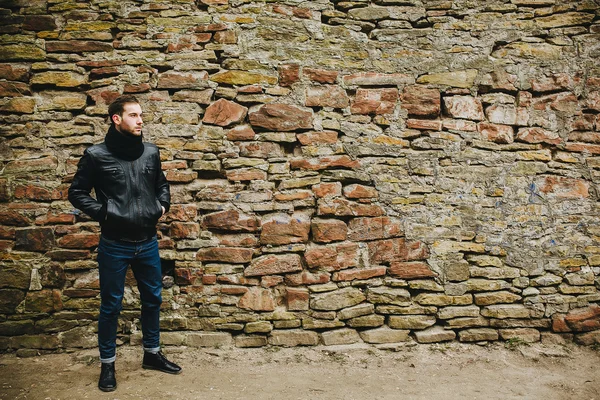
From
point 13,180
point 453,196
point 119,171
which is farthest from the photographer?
point 453,196

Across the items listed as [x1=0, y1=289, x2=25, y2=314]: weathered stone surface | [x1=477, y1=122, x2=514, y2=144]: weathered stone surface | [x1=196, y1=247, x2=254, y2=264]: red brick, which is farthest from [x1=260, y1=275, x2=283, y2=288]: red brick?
[x1=477, y1=122, x2=514, y2=144]: weathered stone surface

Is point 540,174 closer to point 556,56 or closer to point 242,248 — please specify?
point 556,56

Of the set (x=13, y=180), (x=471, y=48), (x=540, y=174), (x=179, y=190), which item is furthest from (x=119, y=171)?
(x=540, y=174)

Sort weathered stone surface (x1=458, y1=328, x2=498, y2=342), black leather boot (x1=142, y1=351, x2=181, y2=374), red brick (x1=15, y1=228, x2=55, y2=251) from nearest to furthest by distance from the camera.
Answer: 1. black leather boot (x1=142, y1=351, x2=181, y2=374)
2. red brick (x1=15, y1=228, x2=55, y2=251)
3. weathered stone surface (x1=458, y1=328, x2=498, y2=342)

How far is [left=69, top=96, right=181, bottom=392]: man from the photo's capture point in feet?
8.03

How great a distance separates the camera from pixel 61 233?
3023 mm

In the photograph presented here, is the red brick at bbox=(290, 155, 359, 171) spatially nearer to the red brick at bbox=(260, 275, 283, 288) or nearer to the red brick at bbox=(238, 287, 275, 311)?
the red brick at bbox=(260, 275, 283, 288)

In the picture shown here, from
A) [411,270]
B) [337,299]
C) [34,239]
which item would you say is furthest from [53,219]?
[411,270]

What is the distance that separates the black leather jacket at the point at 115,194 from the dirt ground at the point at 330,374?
3.42ft

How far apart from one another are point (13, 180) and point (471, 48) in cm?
377

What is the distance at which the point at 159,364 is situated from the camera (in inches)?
109

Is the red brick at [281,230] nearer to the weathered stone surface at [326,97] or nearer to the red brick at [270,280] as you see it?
the red brick at [270,280]

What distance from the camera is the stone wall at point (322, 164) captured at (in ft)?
9.96

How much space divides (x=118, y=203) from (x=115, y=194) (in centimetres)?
6
